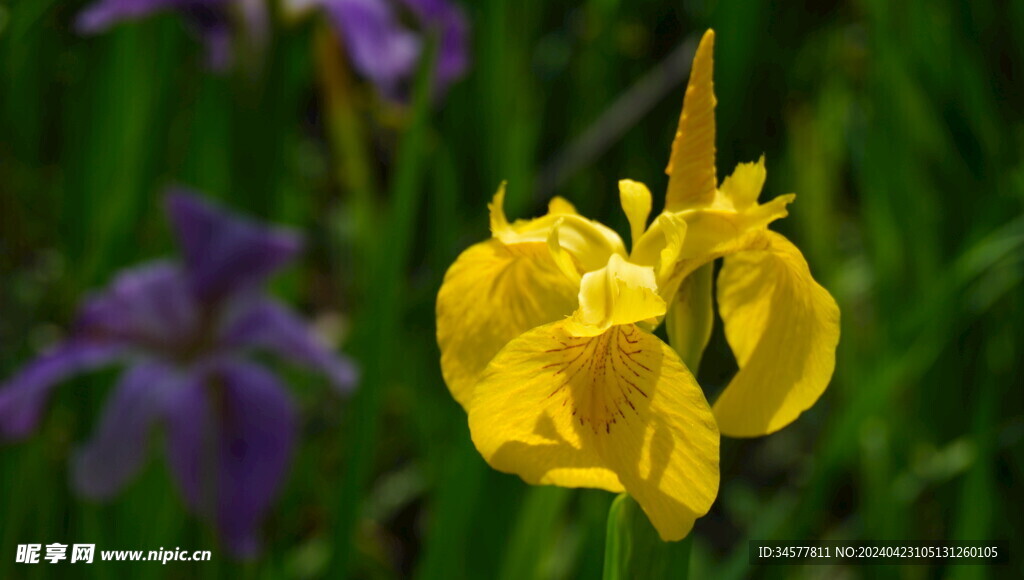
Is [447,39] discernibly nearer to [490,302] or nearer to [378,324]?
[378,324]

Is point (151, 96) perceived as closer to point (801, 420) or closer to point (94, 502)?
point (94, 502)

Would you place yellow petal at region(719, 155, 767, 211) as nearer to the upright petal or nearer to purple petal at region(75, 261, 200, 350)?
the upright petal

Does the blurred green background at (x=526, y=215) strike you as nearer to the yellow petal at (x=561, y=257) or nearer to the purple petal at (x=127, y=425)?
the purple petal at (x=127, y=425)

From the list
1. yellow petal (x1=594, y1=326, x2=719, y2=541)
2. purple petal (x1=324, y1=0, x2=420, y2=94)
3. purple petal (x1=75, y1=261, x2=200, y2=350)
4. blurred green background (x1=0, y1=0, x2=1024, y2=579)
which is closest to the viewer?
yellow petal (x1=594, y1=326, x2=719, y2=541)

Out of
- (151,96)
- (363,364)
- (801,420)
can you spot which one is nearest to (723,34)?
(363,364)

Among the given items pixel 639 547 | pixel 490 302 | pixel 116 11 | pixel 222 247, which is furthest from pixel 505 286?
pixel 116 11

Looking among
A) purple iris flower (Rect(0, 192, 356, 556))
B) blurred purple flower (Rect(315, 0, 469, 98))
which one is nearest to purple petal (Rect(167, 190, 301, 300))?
purple iris flower (Rect(0, 192, 356, 556))

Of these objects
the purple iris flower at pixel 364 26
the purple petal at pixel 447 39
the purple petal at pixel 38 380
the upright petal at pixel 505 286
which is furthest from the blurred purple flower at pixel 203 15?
the upright petal at pixel 505 286
